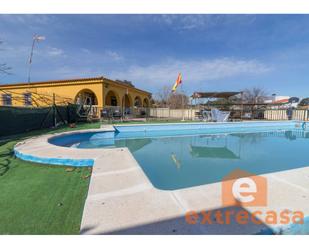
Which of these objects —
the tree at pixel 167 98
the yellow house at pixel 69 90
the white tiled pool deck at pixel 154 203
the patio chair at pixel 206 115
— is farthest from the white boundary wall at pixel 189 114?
the white tiled pool deck at pixel 154 203

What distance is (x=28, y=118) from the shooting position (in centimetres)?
843

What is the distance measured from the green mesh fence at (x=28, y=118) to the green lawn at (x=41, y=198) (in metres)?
4.69

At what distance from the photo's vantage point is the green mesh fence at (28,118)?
7.11m

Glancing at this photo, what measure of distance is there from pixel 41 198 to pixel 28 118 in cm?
799

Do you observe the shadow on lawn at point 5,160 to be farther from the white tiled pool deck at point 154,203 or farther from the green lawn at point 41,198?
the white tiled pool deck at point 154,203

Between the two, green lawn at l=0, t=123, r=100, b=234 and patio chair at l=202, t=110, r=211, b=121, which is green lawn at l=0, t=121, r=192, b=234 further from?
patio chair at l=202, t=110, r=211, b=121

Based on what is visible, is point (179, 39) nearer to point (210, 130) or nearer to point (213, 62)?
point (213, 62)

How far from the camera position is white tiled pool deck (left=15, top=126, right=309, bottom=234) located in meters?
1.52

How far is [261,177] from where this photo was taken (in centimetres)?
274

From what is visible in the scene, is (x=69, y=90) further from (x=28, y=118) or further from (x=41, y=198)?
(x=41, y=198)
